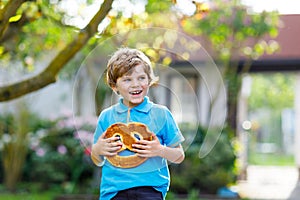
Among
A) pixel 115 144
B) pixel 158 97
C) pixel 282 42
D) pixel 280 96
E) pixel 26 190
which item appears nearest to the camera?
pixel 115 144

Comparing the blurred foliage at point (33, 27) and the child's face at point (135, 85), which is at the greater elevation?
the blurred foliage at point (33, 27)

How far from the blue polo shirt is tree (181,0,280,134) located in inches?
317

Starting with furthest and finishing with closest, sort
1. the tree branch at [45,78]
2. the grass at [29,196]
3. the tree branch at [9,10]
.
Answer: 1. the grass at [29,196]
2. the tree branch at [45,78]
3. the tree branch at [9,10]

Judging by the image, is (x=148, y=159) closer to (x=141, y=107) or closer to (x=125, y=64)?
(x=141, y=107)

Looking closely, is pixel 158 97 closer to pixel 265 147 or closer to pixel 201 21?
pixel 201 21

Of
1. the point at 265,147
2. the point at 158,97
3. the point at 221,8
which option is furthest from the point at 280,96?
the point at 158,97

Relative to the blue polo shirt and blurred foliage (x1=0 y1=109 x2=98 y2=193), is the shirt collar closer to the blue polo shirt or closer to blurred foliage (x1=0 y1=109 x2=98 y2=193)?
the blue polo shirt

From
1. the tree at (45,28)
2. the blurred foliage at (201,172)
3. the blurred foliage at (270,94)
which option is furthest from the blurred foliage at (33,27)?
the blurred foliage at (270,94)

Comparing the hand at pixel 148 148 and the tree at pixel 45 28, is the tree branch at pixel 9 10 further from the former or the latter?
the hand at pixel 148 148

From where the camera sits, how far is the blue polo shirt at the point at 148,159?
3.36 meters

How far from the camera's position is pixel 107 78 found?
3484mm

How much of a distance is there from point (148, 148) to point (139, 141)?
0.18ft

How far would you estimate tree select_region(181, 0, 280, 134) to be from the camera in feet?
39.5

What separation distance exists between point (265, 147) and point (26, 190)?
115 feet
